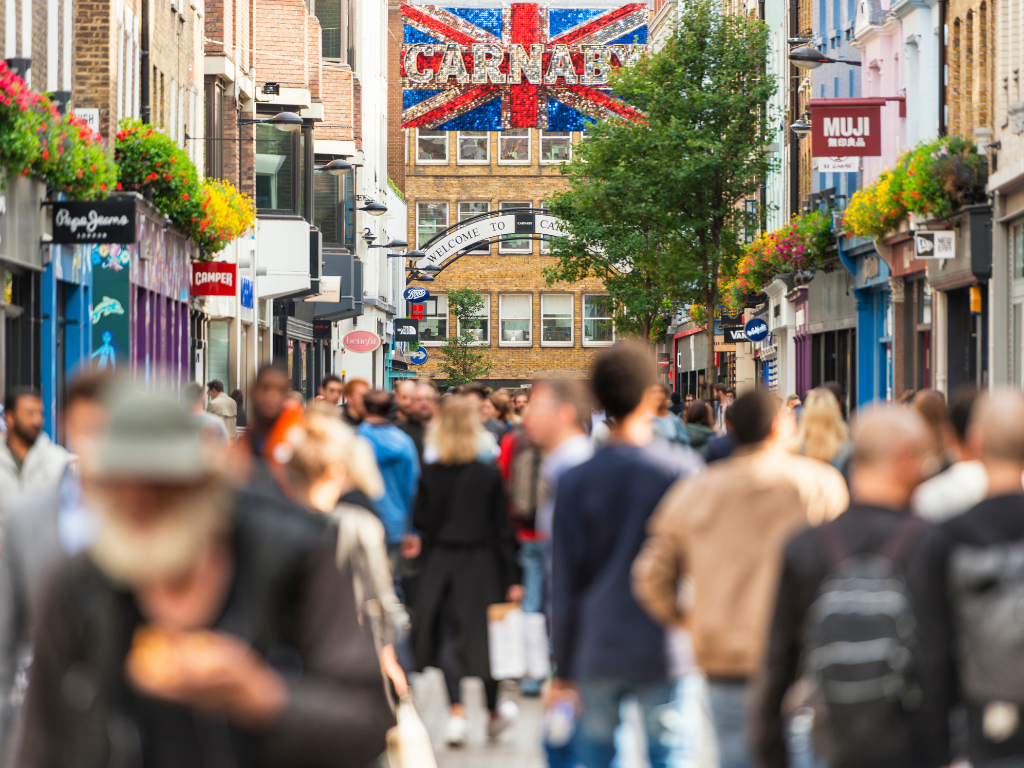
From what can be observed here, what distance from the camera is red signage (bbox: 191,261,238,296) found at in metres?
29.5

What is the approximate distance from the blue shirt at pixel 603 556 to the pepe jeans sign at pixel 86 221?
A: 1403 centimetres

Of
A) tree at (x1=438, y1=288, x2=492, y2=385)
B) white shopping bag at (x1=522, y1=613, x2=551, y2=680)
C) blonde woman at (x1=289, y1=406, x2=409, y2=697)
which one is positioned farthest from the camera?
tree at (x1=438, y1=288, x2=492, y2=385)

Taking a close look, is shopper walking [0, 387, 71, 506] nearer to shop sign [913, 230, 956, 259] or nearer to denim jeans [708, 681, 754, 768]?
denim jeans [708, 681, 754, 768]

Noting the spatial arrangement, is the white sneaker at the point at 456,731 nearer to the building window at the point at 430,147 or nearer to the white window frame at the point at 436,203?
the white window frame at the point at 436,203

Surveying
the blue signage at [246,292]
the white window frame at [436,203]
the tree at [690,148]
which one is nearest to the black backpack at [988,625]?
the tree at [690,148]

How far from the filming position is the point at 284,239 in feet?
124

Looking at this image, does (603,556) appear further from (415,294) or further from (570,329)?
(570,329)

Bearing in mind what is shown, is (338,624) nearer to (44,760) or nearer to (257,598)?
(257,598)

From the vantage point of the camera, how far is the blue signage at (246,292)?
36.5 m

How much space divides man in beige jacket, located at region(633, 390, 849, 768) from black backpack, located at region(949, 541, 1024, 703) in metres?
1.05

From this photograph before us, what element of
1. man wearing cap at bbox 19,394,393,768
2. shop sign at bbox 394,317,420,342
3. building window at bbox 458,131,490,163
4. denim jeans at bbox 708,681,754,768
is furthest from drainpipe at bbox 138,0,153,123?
building window at bbox 458,131,490,163

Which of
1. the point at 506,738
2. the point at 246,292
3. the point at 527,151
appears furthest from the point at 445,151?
the point at 506,738

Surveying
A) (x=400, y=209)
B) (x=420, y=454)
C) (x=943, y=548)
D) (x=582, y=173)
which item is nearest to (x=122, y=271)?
(x=420, y=454)

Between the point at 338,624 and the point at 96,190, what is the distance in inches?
700
